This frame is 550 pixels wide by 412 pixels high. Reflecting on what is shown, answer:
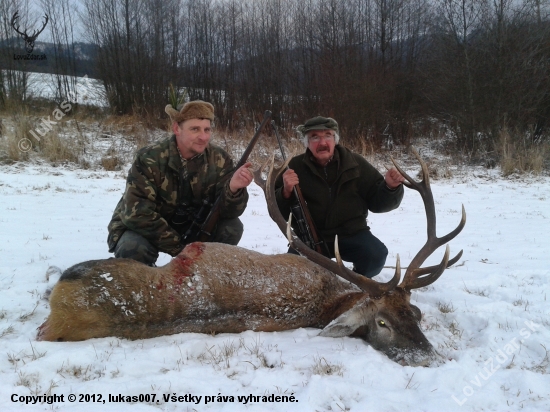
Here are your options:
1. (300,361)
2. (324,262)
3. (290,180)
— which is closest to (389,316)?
(324,262)

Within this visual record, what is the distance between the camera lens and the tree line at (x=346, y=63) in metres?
14.0

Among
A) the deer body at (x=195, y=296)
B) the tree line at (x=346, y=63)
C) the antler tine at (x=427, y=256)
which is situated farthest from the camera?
the tree line at (x=346, y=63)

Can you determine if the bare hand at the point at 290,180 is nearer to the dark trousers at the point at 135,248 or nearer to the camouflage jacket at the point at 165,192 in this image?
the camouflage jacket at the point at 165,192

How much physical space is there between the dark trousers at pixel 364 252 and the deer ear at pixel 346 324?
47.1 inches

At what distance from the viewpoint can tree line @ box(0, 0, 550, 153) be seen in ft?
45.9

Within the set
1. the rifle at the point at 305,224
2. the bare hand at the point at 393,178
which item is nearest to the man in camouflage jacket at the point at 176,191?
the rifle at the point at 305,224

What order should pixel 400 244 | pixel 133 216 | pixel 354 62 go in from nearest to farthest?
pixel 133 216 < pixel 400 244 < pixel 354 62

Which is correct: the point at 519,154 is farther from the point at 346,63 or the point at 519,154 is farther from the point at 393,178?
the point at 393,178

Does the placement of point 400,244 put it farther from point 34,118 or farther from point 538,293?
point 34,118

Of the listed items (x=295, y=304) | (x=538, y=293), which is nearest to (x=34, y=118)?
(x=295, y=304)

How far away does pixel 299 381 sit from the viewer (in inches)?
98.3

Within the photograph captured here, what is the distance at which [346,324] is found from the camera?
123 inches

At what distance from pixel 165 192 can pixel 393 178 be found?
2.18 metres

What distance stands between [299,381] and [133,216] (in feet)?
6.80
